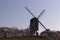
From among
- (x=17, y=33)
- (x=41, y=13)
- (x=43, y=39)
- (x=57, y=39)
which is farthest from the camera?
(x=17, y=33)

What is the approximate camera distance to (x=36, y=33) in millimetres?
65125

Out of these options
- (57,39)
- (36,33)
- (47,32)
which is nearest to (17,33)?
(47,32)

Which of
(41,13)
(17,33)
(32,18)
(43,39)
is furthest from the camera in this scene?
(17,33)

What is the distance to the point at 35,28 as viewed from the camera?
207ft

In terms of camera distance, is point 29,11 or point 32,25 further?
point 29,11

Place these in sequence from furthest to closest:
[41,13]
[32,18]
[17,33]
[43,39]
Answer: [17,33]
[41,13]
[32,18]
[43,39]

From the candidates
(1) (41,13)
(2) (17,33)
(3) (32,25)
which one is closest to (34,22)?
(3) (32,25)

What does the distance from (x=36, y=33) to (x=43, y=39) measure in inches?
451

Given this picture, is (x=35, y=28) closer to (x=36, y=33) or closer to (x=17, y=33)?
(x=36, y=33)

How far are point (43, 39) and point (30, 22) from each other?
12160mm

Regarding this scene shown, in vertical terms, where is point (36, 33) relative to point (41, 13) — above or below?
below

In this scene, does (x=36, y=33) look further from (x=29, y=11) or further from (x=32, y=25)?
(x=29, y=11)

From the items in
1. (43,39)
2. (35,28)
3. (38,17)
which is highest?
(38,17)

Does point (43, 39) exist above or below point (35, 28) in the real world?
below
